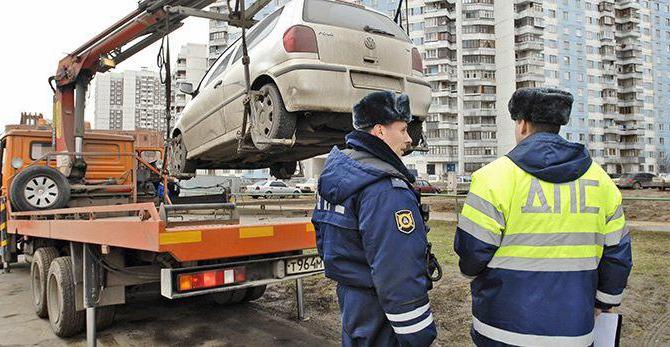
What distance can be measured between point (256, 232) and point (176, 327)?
204 cm

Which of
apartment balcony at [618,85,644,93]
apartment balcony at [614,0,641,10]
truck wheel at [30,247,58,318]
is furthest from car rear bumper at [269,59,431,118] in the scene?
apartment balcony at [614,0,641,10]

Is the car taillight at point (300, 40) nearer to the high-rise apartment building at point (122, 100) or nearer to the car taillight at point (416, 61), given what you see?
the car taillight at point (416, 61)

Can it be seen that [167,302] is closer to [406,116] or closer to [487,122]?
[406,116]

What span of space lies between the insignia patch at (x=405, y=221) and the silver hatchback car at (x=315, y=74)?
2074 mm

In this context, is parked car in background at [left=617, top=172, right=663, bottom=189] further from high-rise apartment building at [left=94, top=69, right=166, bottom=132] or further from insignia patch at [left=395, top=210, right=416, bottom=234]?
high-rise apartment building at [left=94, top=69, right=166, bottom=132]

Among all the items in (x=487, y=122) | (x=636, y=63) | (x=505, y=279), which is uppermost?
(x=636, y=63)

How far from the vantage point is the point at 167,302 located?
5.93 meters

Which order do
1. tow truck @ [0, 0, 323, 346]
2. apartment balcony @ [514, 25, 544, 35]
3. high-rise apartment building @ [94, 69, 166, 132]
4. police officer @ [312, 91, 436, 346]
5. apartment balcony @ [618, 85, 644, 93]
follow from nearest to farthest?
police officer @ [312, 91, 436, 346], tow truck @ [0, 0, 323, 346], apartment balcony @ [514, 25, 544, 35], apartment balcony @ [618, 85, 644, 93], high-rise apartment building @ [94, 69, 166, 132]

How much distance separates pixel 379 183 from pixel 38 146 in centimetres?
643

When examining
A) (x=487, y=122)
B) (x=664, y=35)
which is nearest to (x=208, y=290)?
(x=487, y=122)

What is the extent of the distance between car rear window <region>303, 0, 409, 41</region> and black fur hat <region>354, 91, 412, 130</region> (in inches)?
83.8

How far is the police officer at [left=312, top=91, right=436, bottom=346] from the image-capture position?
178 cm

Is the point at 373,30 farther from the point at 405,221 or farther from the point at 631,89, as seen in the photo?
the point at 631,89

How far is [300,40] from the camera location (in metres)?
3.85
